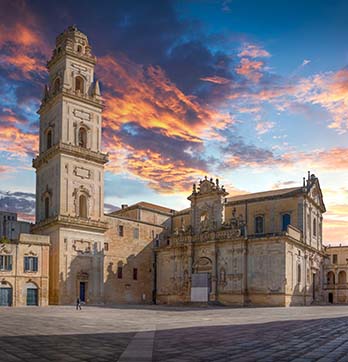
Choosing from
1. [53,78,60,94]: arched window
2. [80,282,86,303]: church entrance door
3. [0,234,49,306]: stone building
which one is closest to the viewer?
[0,234,49,306]: stone building

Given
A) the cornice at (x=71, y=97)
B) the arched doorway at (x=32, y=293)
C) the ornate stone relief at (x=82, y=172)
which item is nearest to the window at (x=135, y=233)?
the ornate stone relief at (x=82, y=172)

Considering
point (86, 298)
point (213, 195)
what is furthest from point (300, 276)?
point (86, 298)

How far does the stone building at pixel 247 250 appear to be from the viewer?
5534cm

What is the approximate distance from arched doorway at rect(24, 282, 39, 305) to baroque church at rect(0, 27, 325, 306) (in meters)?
2.46

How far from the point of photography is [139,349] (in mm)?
14000

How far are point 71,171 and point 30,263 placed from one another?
35.6 feet

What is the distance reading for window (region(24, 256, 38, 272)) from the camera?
50.0 m

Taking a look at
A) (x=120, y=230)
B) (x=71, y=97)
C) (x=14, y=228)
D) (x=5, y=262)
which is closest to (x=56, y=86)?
(x=71, y=97)

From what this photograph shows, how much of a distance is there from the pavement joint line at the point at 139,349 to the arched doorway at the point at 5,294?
33.6 metres

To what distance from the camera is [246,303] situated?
2200 inches

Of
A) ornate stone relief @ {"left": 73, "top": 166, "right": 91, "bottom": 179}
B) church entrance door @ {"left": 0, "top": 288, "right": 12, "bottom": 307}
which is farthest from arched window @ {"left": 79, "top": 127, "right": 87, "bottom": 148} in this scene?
church entrance door @ {"left": 0, "top": 288, "right": 12, "bottom": 307}

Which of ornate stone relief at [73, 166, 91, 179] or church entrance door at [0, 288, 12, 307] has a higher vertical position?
ornate stone relief at [73, 166, 91, 179]

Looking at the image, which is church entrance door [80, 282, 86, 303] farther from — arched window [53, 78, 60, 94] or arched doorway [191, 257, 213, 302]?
arched window [53, 78, 60, 94]

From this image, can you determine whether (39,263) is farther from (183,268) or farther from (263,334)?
(263,334)
